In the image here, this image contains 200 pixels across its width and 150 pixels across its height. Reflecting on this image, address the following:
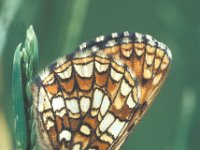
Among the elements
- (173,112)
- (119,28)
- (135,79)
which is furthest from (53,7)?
(135,79)

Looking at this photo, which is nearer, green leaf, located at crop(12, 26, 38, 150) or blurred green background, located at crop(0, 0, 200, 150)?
green leaf, located at crop(12, 26, 38, 150)

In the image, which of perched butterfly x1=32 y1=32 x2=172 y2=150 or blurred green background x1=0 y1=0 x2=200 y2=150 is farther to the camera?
blurred green background x1=0 y1=0 x2=200 y2=150

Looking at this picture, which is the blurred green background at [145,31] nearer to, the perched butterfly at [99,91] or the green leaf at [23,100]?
the perched butterfly at [99,91]

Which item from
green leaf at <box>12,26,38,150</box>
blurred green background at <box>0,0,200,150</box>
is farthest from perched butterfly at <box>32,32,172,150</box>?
blurred green background at <box>0,0,200,150</box>

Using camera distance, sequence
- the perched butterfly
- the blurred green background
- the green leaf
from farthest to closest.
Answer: the blurred green background
the perched butterfly
the green leaf

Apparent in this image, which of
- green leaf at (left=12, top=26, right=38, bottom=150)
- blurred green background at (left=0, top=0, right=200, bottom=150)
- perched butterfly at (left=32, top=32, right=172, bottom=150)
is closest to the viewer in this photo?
green leaf at (left=12, top=26, right=38, bottom=150)

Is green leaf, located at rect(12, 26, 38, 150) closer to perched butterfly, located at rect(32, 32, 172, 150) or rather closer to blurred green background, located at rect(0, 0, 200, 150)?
perched butterfly, located at rect(32, 32, 172, 150)
